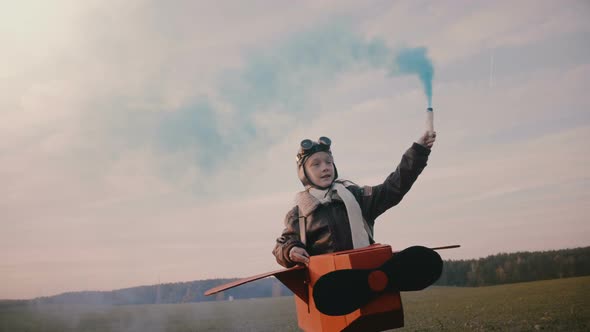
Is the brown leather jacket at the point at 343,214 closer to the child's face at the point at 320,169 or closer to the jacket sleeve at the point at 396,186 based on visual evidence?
the jacket sleeve at the point at 396,186

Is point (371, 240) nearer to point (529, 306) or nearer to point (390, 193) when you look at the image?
point (390, 193)

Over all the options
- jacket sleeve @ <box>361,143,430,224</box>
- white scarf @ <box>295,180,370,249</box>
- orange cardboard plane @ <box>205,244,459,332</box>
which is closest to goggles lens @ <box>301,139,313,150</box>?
white scarf @ <box>295,180,370,249</box>

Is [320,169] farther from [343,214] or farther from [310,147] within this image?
[343,214]

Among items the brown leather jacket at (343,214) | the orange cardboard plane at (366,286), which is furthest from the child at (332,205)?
the orange cardboard plane at (366,286)

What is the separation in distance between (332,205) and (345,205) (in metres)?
0.11

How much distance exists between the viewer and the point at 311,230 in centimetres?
345

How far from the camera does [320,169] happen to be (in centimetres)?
376

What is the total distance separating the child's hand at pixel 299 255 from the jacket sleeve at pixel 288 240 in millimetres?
57

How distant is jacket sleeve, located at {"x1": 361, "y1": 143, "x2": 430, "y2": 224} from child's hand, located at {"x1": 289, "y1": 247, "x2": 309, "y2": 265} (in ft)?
2.58

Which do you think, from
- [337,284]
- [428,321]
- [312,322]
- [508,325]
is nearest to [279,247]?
[312,322]

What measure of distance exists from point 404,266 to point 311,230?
3.44 feet

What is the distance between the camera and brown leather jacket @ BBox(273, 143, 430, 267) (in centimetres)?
335

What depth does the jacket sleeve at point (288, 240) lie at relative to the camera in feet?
10.7

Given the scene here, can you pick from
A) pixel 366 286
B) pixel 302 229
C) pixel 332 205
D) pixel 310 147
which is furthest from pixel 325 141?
pixel 366 286
